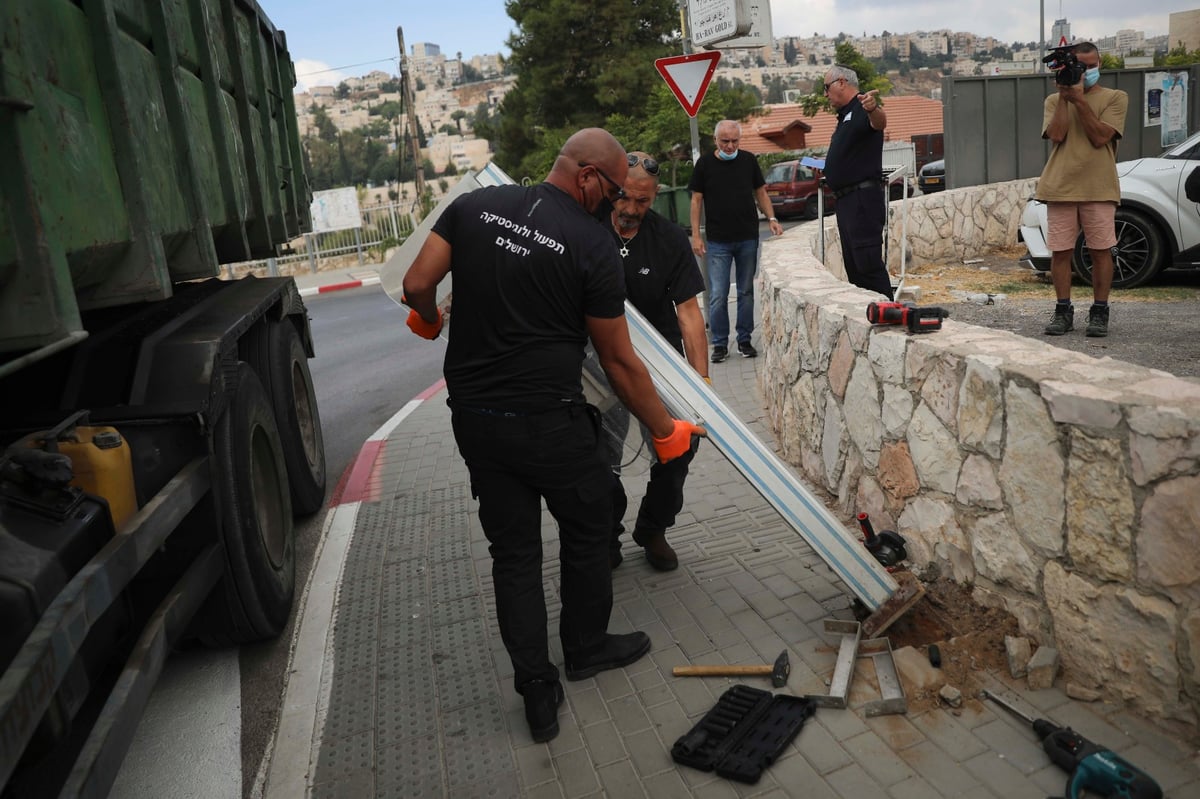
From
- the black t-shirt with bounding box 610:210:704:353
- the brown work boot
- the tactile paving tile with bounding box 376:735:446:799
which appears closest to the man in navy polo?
the black t-shirt with bounding box 610:210:704:353

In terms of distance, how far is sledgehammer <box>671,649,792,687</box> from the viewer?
355 cm

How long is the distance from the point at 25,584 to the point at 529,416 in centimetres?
155

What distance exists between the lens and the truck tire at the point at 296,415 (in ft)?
18.2

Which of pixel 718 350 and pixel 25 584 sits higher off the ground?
pixel 25 584

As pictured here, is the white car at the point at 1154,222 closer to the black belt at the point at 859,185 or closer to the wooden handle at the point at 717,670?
the black belt at the point at 859,185

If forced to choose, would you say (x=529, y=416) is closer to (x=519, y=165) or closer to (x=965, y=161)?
(x=965, y=161)

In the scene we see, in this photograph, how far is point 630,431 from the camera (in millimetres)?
5016

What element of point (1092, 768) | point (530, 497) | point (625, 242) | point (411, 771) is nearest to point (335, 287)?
point (625, 242)

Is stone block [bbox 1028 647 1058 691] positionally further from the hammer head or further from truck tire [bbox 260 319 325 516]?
truck tire [bbox 260 319 325 516]

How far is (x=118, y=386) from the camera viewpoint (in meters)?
3.67

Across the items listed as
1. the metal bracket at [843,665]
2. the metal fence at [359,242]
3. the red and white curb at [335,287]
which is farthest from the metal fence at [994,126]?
the metal fence at [359,242]

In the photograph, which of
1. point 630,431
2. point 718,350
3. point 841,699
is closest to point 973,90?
point 718,350

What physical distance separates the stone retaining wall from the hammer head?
833 mm

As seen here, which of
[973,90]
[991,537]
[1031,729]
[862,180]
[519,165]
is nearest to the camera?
A: [1031,729]
